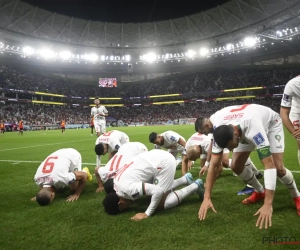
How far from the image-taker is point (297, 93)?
4.05 metres

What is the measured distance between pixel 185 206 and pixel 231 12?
38.1m

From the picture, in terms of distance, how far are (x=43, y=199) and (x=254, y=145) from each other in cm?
350

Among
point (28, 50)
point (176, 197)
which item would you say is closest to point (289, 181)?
point (176, 197)

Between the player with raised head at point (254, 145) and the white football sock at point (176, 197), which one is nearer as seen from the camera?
the player with raised head at point (254, 145)

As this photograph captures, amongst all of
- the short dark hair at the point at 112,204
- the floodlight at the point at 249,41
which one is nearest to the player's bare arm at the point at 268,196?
the short dark hair at the point at 112,204

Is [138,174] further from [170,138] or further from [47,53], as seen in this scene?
[47,53]

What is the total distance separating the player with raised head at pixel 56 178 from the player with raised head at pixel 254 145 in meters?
2.63

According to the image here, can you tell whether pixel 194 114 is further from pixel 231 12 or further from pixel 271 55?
pixel 231 12

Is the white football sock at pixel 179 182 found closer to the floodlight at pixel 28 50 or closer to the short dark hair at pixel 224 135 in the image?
the short dark hair at pixel 224 135

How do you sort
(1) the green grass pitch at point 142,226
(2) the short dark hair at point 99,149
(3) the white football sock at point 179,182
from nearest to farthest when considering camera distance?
(1) the green grass pitch at point 142,226 → (3) the white football sock at point 179,182 → (2) the short dark hair at point 99,149

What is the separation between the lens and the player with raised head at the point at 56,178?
441cm

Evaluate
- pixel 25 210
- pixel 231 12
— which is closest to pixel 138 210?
pixel 25 210

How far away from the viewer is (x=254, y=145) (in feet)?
10.9

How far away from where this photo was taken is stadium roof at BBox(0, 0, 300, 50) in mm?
32697
